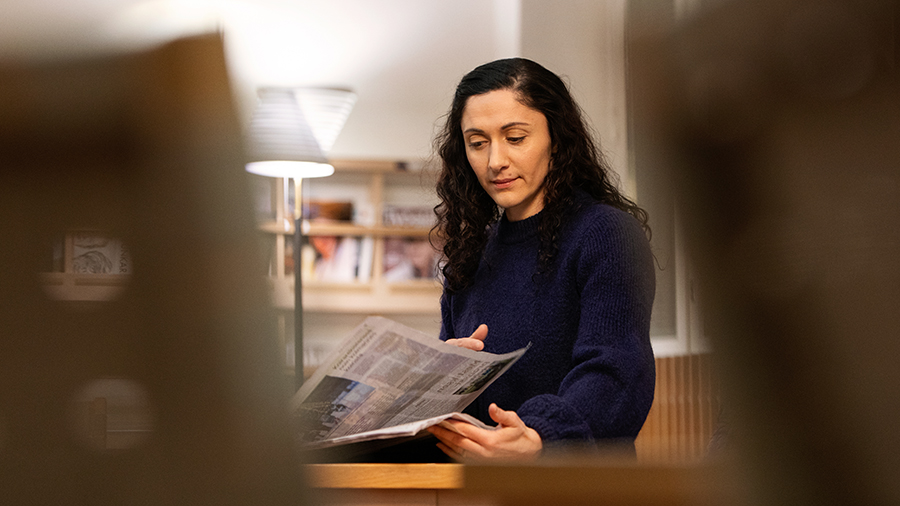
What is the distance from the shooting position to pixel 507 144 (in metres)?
0.96

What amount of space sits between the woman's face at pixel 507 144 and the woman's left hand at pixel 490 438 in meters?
0.47

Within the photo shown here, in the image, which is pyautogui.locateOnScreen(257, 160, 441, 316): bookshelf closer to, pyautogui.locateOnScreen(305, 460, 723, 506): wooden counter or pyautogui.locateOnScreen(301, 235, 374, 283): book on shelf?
pyautogui.locateOnScreen(301, 235, 374, 283): book on shelf

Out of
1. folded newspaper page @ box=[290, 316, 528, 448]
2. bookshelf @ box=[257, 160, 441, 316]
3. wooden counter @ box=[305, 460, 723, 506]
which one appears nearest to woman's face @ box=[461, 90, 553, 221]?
folded newspaper page @ box=[290, 316, 528, 448]

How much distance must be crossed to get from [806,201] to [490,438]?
45 centimetres

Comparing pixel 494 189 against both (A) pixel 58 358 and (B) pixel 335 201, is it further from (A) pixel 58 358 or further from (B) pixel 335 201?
(B) pixel 335 201

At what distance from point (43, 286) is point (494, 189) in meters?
0.90

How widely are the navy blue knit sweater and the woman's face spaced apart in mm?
67

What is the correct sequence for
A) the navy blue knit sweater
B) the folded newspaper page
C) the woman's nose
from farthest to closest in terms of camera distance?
1. the woman's nose
2. the navy blue knit sweater
3. the folded newspaper page

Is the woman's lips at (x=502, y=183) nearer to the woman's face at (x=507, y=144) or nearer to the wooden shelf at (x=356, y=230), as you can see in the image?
the woman's face at (x=507, y=144)

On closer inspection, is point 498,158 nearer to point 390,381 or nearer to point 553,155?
point 553,155

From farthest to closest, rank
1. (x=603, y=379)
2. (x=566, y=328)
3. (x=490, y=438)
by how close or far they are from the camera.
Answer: (x=566, y=328)
(x=603, y=379)
(x=490, y=438)

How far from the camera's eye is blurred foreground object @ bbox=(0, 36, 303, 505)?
0.33 feet

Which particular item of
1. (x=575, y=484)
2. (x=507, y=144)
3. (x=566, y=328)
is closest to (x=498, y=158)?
(x=507, y=144)

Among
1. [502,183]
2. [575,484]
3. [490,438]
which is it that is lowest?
[490,438]
